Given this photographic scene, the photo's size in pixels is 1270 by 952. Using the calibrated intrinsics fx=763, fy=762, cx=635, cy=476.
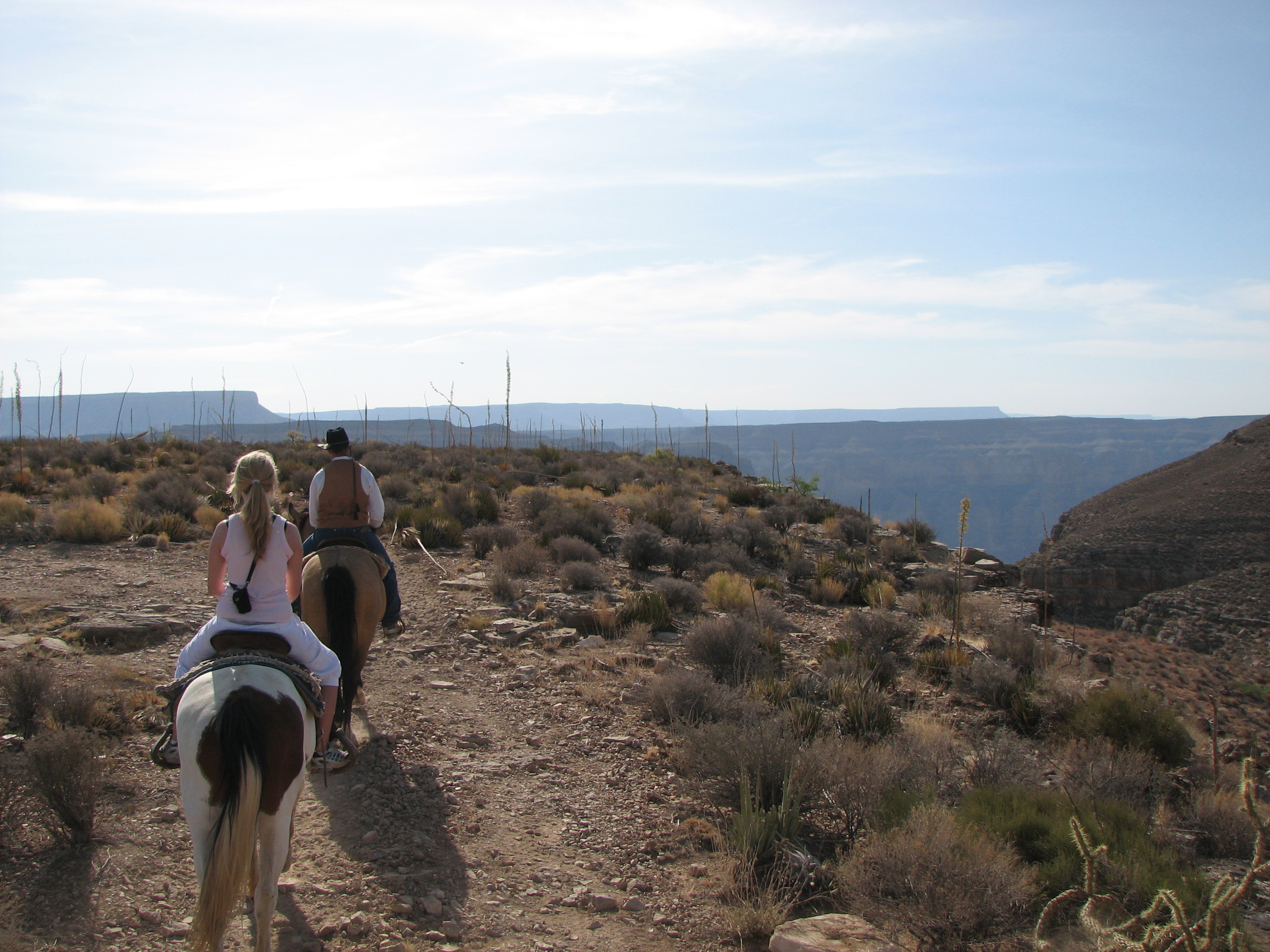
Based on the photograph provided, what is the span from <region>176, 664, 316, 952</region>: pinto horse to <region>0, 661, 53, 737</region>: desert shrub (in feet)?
9.85

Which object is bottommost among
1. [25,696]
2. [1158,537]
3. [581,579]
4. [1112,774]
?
[1158,537]

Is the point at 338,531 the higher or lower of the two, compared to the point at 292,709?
higher

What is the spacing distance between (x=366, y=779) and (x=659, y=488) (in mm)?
17162

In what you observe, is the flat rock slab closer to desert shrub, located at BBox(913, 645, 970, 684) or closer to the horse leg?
the horse leg

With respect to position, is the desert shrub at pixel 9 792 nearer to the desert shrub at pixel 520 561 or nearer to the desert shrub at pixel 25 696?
the desert shrub at pixel 25 696

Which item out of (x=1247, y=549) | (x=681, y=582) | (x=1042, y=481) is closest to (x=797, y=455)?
(x=1042, y=481)

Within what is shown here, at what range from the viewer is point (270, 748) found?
3262mm

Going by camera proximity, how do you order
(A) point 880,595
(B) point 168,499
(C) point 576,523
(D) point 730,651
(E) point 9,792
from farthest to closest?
1. (C) point 576,523
2. (B) point 168,499
3. (A) point 880,595
4. (D) point 730,651
5. (E) point 9,792

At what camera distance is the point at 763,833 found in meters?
4.59

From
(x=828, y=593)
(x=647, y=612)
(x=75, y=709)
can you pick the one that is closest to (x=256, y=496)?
(x=75, y=709)

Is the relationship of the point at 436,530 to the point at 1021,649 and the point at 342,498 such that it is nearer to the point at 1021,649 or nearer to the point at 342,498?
the point at 342,498

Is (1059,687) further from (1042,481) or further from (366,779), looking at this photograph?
(1042,481)

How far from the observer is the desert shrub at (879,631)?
10.3 m

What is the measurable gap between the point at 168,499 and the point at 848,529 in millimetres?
16091
